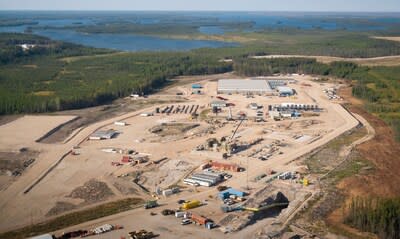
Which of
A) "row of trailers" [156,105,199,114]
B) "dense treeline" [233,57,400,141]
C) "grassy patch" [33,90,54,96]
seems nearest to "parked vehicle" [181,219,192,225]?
"row of trailers" [156,105,199,114]

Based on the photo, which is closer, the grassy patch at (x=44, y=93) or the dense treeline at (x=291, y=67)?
the grassy patch at (x=44, y=93)

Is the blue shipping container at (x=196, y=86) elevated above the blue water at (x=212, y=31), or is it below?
below

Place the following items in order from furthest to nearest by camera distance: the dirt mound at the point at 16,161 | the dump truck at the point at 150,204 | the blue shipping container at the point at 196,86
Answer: the blue shipping container at the point at 196,86, the dirt mound at the point at 16,161, the dump truck at the point at 150,204

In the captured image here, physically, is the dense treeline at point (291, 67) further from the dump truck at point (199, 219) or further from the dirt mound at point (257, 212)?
the dump truck at point (199, 219)

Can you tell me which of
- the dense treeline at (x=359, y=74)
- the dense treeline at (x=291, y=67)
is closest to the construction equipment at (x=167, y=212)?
the dense treeline at (x=359, y=74)

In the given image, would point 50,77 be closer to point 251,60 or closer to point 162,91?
point 162,91

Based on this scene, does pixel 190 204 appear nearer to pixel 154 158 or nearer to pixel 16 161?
pixel 154 158

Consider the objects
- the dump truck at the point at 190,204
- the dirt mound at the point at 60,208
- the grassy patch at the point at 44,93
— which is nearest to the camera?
the dump truck at the point at 190,204

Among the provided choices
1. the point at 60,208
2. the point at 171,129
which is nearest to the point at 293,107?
the point at 171,129
